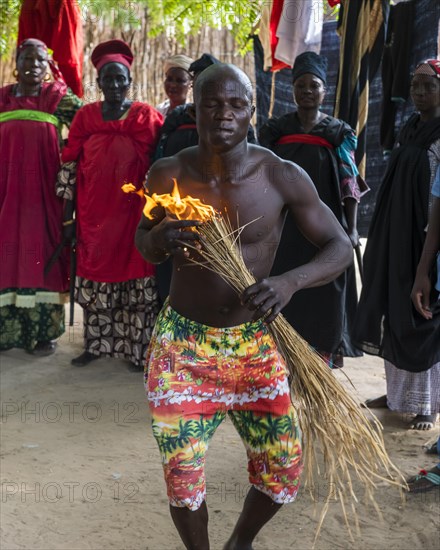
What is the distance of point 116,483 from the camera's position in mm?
3461

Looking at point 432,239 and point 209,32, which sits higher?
point 209,32

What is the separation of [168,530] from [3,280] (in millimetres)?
3008

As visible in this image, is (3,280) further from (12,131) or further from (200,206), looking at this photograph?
(200,206)

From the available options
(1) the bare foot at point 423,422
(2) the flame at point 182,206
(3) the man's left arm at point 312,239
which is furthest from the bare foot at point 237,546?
(1) the bare foot at point 423,422

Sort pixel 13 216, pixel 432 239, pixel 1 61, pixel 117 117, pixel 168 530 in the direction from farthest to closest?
pixel 1 61
pixel 13 216
pixel 117 117
pixel 432 239
pixel 168 530

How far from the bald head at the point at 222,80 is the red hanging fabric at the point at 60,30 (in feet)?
13.3

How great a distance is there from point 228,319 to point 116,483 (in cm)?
145

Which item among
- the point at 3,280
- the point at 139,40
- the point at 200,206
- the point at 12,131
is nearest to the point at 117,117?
the point at 12,131

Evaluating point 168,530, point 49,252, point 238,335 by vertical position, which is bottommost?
point 168,530

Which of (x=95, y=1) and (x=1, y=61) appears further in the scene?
(x=1, y=61)

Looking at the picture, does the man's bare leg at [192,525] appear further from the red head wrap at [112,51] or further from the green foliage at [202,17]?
the green foliage at [202,17]

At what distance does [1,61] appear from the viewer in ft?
29.6

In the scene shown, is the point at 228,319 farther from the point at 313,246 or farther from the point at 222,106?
the point at 313,246

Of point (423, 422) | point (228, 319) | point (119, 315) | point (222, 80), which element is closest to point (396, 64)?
point (423, 422)
